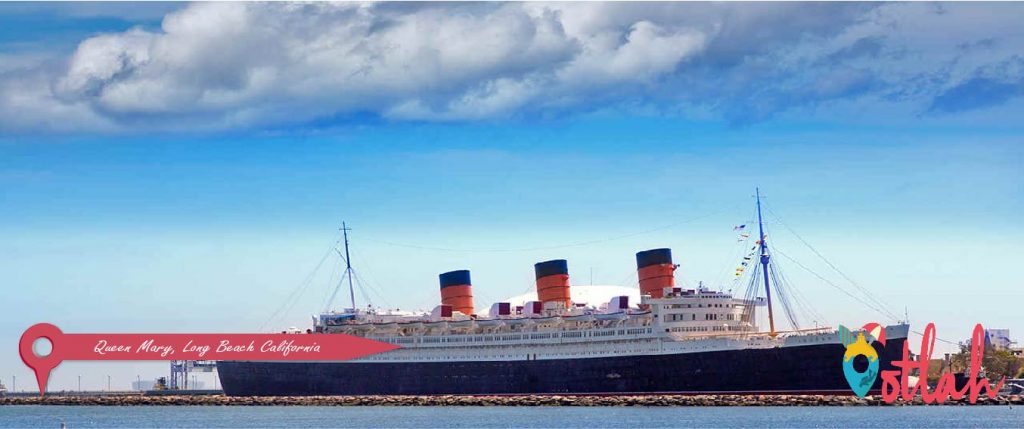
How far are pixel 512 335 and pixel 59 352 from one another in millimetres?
27860

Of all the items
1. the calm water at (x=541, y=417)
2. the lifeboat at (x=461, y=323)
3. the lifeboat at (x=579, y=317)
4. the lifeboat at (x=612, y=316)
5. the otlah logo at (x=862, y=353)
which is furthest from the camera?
the lifeboat at (x=461, y=323)

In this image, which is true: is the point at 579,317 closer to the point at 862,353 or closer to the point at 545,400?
the point at 545,400

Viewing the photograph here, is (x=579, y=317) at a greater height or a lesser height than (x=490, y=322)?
lesser

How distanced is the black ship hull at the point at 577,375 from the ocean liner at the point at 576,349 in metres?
0.07

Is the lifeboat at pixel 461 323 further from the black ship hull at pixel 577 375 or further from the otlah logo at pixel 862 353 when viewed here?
the otlah logo at pixel 862 353

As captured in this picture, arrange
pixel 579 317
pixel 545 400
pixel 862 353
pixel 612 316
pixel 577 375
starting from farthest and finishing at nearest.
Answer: pixel 579 317, pixel 612 316, pixel 577 375, pixel 545 400, pixel 862 353

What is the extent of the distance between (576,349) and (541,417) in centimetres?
1950

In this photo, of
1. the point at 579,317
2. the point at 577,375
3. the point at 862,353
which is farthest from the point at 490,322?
the point at 862,353

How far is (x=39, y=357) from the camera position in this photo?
101 meters

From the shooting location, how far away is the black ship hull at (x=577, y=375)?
304 feet

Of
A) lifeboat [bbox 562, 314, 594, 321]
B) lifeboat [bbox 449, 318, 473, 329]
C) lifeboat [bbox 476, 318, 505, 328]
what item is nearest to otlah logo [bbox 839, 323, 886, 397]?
lifeboat [bbox 562, 314, 594, 321]

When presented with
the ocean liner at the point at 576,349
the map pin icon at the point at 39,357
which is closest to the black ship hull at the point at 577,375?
the ocean liner at the point at 576,349

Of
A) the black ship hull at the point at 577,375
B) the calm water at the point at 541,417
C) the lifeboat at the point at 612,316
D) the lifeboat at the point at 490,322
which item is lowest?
the calm water at the point at 541,417

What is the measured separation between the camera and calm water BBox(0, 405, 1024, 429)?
76625mm
